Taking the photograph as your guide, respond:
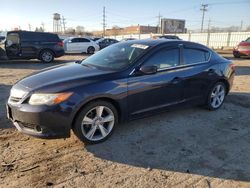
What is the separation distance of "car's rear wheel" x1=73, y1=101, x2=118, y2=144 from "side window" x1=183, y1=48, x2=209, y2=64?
2008mm

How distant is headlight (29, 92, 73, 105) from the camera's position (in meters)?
3.63

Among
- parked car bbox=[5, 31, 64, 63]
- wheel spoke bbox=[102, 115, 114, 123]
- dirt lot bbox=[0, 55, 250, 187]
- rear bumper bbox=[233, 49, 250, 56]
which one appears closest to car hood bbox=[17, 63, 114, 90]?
wheel spoke bbox=[102, 115, 114, 123]

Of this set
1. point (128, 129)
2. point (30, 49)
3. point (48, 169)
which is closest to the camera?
point (48, 169)

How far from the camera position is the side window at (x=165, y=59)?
4711 millimetres

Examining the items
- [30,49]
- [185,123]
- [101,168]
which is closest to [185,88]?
[185,123]

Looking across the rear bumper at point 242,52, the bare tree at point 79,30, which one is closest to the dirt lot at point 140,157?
the rear bumper at point 242,52

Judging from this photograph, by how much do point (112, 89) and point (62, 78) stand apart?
782 mm

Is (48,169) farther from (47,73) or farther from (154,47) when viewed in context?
(154,47)

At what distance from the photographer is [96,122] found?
4086mm

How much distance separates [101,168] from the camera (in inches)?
137

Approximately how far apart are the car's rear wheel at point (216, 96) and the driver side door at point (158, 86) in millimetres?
1065

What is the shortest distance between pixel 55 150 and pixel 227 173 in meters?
2.41

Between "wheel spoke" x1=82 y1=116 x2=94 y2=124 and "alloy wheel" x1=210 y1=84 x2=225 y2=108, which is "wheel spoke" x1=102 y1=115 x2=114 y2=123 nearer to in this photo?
"wheel spoke" x1=82 y1=116 x2=94 y2=124

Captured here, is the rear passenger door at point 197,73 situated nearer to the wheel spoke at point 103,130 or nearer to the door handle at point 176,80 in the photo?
the door handle at point 176,80
